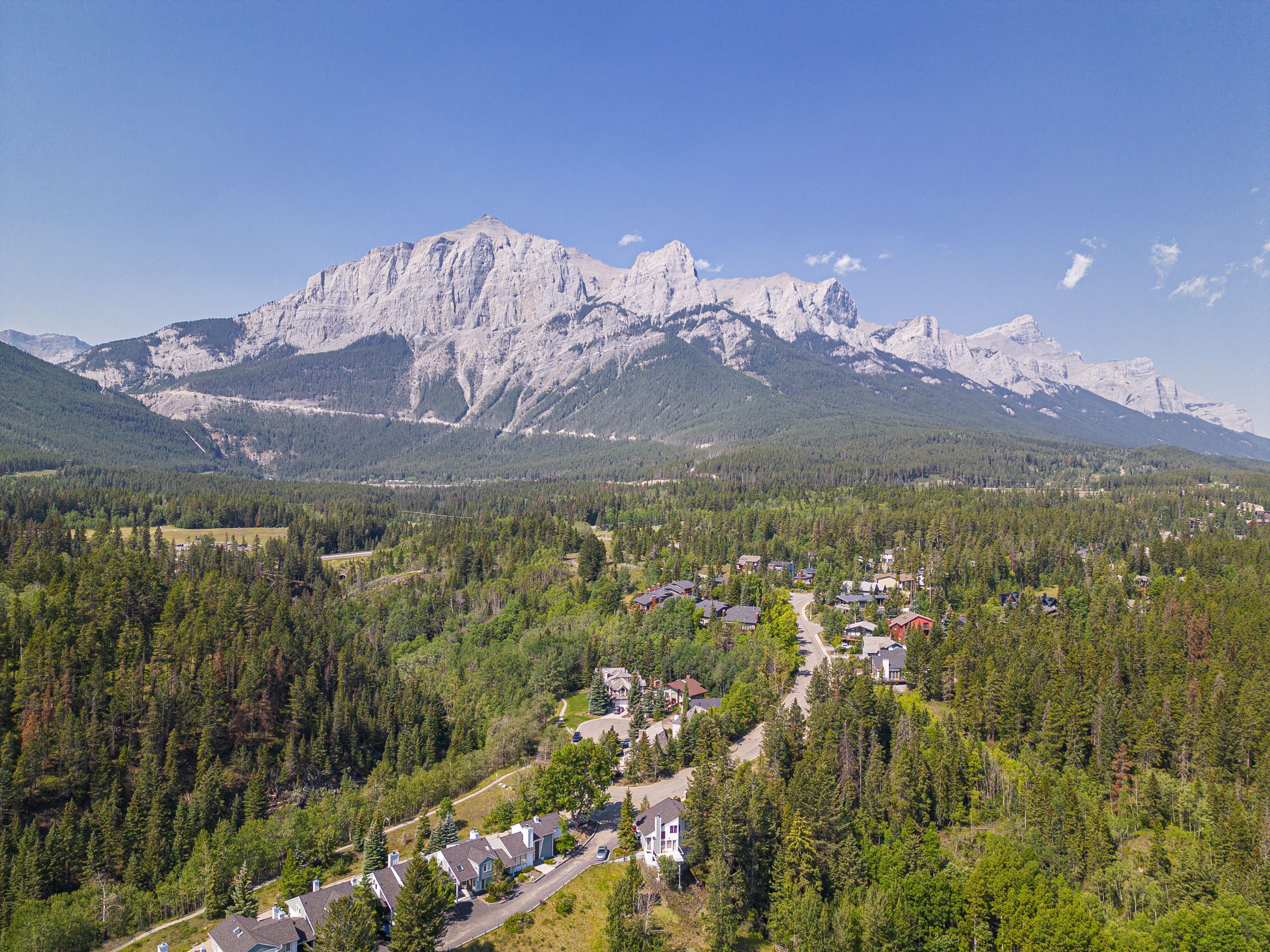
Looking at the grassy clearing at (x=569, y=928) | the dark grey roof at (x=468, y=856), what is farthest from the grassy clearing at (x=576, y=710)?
the grassy clearing at (x=569, y=928)

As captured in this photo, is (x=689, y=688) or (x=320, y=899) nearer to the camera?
(x=320, y=899)

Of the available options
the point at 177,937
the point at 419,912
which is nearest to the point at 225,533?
the point at 177,937

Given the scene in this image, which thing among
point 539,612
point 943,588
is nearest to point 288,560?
point 539,612

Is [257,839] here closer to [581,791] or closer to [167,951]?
[167,951]

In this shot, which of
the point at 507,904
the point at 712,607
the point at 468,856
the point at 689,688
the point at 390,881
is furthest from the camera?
the point at 712,607

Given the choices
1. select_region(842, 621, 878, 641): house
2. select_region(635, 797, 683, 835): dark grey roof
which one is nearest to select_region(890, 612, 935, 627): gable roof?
select_region(842, 621, 878, 641): house

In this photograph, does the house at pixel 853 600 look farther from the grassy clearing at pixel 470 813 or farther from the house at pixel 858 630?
the grassy clearing at pixel 470 813

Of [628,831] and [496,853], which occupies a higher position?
[628,831]

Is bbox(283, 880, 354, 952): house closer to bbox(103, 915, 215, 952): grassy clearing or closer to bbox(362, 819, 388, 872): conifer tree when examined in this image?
bbox(362, 819, 388, 872): conifer tree

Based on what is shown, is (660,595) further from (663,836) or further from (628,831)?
(663,836)
